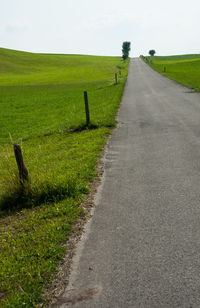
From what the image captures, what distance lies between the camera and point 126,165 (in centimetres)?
730

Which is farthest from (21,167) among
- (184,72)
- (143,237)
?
(184,72)

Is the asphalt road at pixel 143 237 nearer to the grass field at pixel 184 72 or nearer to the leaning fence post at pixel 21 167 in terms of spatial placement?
the leaning fence post at pixel 21 167

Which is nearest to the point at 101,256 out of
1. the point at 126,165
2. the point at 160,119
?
the point at 126,165

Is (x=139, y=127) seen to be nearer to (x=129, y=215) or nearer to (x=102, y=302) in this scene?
(x=129, y=215)

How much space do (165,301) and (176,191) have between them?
283 cm

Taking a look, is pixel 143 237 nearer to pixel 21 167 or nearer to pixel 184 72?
pixel 21 167

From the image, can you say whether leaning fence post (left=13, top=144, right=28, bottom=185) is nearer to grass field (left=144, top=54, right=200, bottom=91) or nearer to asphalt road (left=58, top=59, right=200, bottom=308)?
asphalt road (left=58, top=59, right=200, bottom=308)

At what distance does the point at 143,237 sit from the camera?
4.07 meters

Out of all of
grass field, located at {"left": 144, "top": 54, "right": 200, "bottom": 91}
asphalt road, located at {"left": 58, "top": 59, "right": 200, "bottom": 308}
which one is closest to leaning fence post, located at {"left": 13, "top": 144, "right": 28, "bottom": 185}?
asphalt road, located at {"left": 58, "top": 59, "right": 200, "bottom": 308}

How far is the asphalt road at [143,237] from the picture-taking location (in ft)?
10.1

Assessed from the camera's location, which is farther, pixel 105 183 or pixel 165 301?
pixel 105 183

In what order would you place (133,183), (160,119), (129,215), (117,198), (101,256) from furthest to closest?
(160,119) < (133,183) < (117,198) < (129,215) < (101,256)

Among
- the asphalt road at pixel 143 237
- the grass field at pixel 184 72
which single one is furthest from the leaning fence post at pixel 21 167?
the grass field at pixel 184 72

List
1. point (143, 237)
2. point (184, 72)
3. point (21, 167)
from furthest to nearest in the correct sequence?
point (184, 72) < point (21, 167) < point (143, 237)
